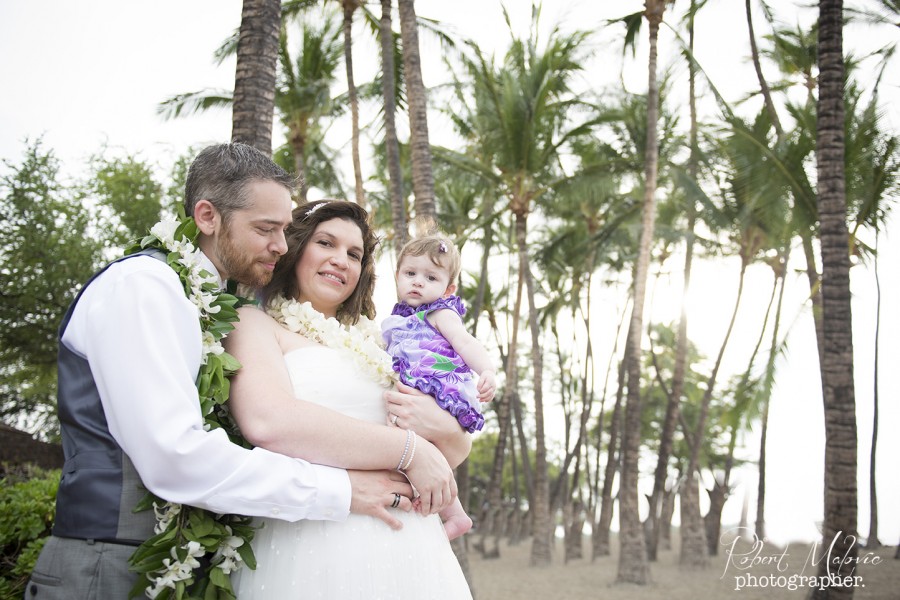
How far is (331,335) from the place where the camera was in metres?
2.77

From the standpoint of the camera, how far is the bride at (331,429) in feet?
7.42

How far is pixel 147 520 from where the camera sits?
6.76 ft

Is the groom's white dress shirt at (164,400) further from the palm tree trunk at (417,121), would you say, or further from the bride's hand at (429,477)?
the palm tree trunk at (417,121)

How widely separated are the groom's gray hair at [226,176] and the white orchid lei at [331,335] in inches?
20.0

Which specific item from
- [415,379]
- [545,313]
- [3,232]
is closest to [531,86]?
[545,313]

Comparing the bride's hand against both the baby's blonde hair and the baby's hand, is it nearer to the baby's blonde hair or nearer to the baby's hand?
the baby's hand

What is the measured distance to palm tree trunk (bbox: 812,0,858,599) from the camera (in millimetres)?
9711

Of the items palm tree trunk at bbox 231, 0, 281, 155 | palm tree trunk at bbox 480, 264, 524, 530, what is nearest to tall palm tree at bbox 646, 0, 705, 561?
palm tree trunk at bbox 480, 264, 524, 530

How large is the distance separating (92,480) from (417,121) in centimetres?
990

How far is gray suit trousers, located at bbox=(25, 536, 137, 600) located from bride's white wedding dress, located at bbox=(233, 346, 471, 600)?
15.7 inches

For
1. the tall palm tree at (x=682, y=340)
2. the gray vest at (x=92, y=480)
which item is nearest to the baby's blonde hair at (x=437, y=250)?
the gray vest at (x=92, y=480)

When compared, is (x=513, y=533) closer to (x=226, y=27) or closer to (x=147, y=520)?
(x=226, y=27)

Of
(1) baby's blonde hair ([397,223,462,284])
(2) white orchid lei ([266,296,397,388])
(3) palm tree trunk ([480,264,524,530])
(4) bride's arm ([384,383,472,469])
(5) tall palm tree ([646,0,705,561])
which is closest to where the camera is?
Answer: (4) bride's arm ([384,383,472,469])

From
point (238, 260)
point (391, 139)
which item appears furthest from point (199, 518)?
point (391, 139)
